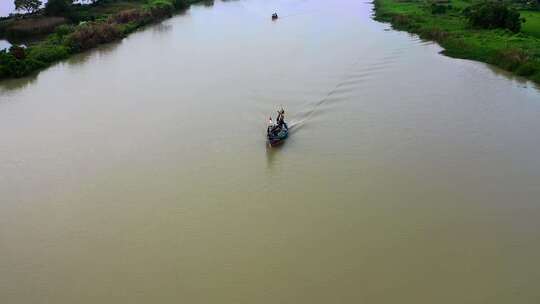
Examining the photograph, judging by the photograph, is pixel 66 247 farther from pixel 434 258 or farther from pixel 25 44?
pixel 25 44

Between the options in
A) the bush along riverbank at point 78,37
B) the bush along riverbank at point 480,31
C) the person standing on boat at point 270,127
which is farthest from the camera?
the bush along riverbank at point 480,31

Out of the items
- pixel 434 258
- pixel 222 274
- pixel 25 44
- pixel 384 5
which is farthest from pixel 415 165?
pixel 384 5

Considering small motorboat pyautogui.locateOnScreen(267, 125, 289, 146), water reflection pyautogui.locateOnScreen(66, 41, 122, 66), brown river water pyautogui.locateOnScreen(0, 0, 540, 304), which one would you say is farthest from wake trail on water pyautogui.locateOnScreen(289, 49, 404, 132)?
water reflection pyautogui.locateOnScreen(66, 41, 122, 66)

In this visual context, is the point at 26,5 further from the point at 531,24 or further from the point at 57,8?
the point at 531,24

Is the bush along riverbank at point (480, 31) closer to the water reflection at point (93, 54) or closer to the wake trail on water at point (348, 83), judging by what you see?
the wake trail on water at point (348, 83)

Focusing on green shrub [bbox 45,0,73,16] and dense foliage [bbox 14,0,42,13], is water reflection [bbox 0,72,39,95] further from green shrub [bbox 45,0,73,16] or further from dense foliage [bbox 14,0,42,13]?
green shrub [bbox 45,0,73,16]

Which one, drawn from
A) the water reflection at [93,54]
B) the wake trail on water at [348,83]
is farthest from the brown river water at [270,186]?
the water reflection at [93,54]
